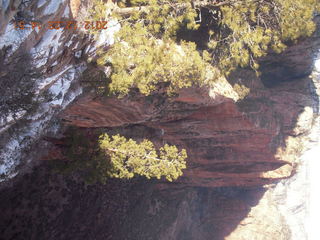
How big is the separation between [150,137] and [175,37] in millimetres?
5931

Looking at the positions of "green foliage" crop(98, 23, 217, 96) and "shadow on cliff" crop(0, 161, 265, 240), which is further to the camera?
"shadow on cliff" crop(0, 161, 265, 240)

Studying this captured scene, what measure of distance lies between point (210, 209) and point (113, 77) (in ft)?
75.5

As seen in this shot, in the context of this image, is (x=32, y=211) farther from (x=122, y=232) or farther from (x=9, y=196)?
(x=122, y=232)

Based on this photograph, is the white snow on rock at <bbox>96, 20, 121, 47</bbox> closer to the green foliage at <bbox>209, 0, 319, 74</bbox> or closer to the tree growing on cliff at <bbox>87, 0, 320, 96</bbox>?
the tree growing on cliff at <bbox>87, 0, 320, 96</bbox>

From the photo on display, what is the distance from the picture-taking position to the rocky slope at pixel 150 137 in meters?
6.21

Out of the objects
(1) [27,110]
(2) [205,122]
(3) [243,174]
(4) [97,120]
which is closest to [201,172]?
(3) [243,174]

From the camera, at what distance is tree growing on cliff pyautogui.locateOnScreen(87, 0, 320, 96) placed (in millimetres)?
8258

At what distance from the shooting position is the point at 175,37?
943 centimetres

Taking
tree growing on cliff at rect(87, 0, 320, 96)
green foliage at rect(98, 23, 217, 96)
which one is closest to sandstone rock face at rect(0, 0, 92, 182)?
green foliage at rect(98, 23, 217, 96)

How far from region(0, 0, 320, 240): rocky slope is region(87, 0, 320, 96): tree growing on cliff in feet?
2.80

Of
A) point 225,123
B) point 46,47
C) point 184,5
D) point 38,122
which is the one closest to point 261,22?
point 184,5

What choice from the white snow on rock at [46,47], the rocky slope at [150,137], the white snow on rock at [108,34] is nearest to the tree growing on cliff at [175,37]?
the white snow on rock at [108,34]

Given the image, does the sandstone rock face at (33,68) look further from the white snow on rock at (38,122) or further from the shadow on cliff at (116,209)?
the shadow on cliff at (116,209)
